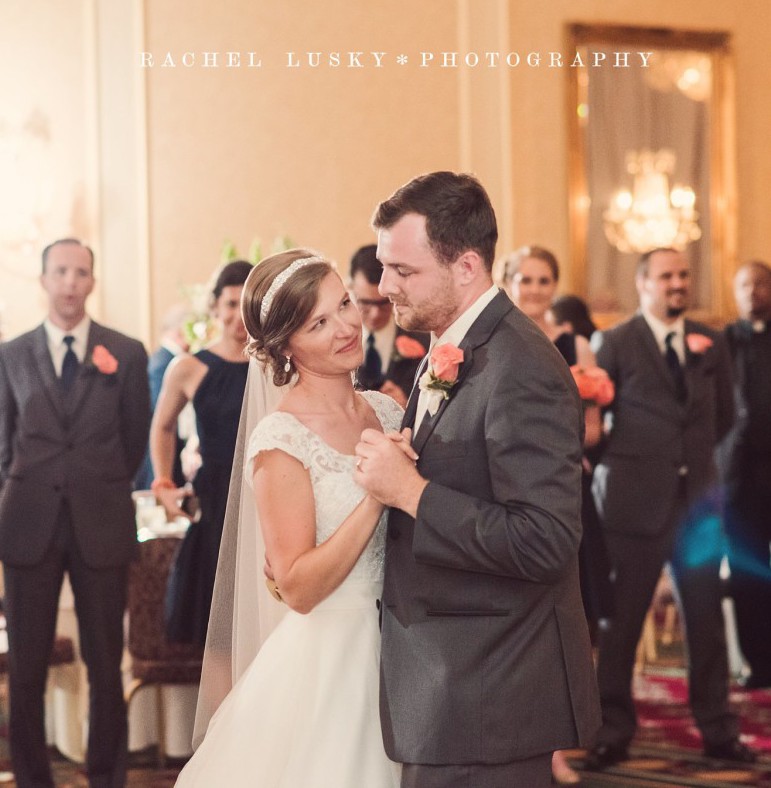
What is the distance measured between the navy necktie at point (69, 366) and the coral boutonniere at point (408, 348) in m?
1.14

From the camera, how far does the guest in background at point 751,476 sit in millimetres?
5883

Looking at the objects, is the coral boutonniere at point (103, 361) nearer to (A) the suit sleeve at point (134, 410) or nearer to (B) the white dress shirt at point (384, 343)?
(A) the suit sleeve at point (134, 410)

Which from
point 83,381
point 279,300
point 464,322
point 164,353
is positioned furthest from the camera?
point 164,353

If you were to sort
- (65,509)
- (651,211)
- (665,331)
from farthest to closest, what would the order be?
(651,211)
(665,331)
(65,509)

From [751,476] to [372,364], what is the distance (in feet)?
7.61

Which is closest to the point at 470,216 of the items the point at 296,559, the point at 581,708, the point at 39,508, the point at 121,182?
the point at 296,559

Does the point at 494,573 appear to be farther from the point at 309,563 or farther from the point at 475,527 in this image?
the point at 309,563

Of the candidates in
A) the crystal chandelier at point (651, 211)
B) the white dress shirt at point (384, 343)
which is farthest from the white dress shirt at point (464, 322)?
the crystal chandelier at point (651, 211)

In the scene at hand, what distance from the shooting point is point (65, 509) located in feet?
13.9

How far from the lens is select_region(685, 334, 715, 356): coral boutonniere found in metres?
4.76

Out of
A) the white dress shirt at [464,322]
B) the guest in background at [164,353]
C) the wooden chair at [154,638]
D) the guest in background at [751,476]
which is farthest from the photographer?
the guest in background at [164,353]

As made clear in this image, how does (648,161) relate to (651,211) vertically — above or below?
above

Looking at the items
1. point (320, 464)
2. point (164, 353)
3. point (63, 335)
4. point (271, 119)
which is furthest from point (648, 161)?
point (320, 464)

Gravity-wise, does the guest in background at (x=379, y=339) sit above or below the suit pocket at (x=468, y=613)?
above
